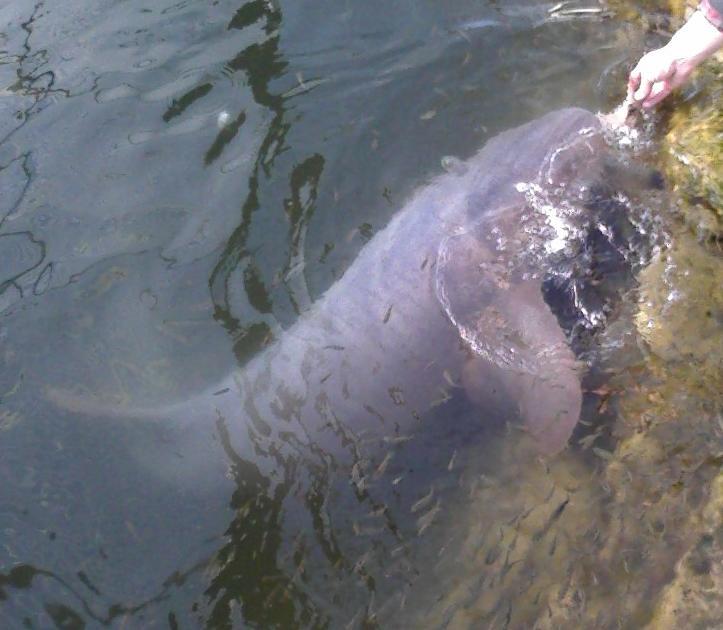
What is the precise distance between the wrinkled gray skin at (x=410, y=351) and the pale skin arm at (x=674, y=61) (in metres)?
0.58

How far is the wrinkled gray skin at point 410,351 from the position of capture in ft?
14.8

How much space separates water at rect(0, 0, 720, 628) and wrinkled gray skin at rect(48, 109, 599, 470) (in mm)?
127

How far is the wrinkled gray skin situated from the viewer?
4.50m

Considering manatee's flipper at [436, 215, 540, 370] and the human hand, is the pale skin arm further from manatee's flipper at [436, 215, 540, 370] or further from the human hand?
manatee's flipper at [436, 215, 540, 370]

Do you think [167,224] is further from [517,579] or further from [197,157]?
[517,579]

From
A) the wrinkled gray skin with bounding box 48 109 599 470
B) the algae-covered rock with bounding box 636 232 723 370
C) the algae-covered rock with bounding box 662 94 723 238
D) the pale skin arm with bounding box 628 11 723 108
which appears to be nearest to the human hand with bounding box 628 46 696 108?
the pale skin arm with bounding box 628 11 723 108

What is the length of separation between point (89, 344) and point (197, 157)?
169cm

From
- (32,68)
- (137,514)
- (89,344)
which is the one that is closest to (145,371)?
(89,344)

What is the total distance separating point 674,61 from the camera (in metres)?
4.51

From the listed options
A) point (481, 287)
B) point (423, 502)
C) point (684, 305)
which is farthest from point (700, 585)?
point (481, 287)

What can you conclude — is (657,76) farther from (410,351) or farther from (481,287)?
(410,351)

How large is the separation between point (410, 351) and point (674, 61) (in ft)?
7.19

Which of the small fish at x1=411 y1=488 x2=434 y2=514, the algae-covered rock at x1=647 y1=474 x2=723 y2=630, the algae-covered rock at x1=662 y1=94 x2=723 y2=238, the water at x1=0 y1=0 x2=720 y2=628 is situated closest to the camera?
the algae-covered rock at x1=647 y1=474 x2=723 y2=630

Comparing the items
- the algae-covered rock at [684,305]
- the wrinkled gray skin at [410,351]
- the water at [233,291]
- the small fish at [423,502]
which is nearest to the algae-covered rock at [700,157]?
the algae-covered rock at [684,305]
